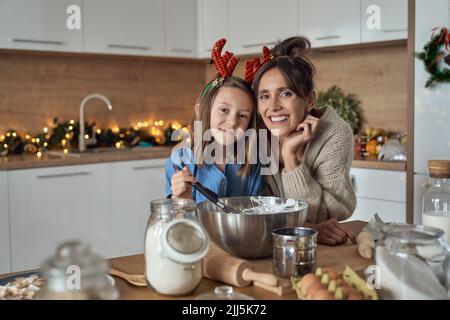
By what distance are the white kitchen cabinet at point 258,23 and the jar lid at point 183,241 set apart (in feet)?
8.59

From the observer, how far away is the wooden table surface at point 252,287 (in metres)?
1.00

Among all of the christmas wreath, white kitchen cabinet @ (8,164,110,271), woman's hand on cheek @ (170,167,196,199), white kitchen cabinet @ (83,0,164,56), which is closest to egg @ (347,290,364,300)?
woman's hand on cheek @ (170,167,196,199)

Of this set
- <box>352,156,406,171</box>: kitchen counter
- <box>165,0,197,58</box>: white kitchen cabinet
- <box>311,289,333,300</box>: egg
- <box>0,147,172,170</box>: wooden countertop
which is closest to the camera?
<box>311,289,333,300</box>: egg

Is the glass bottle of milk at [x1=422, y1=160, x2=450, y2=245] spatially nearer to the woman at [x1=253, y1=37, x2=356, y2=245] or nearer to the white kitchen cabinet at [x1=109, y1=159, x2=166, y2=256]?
the woman at [x1=253, y1=37, x2=356, y2=245]

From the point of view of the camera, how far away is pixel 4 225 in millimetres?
A: 2912

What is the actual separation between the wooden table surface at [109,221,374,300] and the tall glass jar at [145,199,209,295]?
0.09 feet

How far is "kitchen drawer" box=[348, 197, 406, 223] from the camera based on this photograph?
2882 millimetres

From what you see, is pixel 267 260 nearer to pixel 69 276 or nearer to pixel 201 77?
pixel 69 276

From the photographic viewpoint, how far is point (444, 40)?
8.78 feet

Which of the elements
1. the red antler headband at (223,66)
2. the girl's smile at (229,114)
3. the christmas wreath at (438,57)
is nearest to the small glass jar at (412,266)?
the girl's smile at (229,114)

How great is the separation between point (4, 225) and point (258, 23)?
1.95m

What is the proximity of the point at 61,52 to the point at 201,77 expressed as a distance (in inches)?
52.9

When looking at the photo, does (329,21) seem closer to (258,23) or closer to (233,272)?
(258,23)
